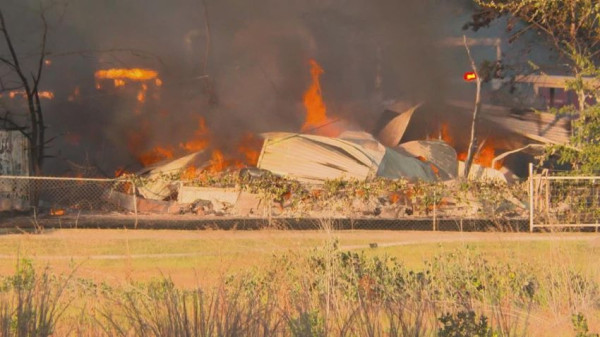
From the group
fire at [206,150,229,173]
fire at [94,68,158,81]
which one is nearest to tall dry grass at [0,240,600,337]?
fire at [206,150,229,173]

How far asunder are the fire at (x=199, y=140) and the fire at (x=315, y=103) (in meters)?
3.91

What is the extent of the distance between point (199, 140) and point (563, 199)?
1317 centimetres

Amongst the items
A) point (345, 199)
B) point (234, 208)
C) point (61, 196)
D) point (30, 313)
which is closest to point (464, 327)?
point (30, 313)

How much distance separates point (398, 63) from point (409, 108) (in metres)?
2.42

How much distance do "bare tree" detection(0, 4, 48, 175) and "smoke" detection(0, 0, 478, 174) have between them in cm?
75

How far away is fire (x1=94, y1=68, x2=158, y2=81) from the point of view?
3222 centimetres

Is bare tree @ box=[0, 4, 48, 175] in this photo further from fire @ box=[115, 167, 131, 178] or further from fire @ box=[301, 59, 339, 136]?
fire @ box=[301, 59, 339, 136]

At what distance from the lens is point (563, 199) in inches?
930

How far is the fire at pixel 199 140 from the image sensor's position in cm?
3187

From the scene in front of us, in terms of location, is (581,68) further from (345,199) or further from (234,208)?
(234,208)

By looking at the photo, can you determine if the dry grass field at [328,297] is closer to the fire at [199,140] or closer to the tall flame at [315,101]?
the fire at [199,140]

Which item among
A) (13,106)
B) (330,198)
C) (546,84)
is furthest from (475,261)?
(546,84)

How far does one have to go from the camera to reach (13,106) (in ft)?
102

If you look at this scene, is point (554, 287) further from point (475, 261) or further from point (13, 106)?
point (13, 106)
